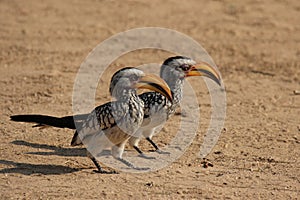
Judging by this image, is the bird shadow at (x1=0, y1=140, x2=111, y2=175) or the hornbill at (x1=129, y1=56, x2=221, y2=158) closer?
the bird shadow at (x1=0, y1=140, x2=111, y2=175)

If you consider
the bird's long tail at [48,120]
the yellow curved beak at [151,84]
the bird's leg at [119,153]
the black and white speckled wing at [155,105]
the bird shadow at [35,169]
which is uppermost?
the yellow curved beak at [151,84]

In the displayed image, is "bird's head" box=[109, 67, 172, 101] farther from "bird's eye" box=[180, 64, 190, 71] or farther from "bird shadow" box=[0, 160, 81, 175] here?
"bird shadow" box=[0, 160, 81, 175]

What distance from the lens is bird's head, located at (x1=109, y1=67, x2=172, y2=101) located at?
5.95m

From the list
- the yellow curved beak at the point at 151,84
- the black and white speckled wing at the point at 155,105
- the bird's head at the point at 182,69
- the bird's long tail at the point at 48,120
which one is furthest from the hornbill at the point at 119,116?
the bird's head at the point at 182,69

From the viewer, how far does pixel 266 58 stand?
382 inches

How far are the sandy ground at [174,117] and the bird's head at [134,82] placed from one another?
754mm

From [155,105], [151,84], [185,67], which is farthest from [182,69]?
[151,84]

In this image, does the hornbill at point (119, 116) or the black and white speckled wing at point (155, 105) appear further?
the black and white speckled wing at point (155, 105)

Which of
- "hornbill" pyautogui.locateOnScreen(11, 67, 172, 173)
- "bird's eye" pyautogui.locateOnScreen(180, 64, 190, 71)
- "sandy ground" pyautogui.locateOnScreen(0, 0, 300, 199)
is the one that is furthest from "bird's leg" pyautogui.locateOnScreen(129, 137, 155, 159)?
"bird's eye" pyautogui.locateOnScreen(180, 64, 190, 71)

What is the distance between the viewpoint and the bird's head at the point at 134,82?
5945 millimetres

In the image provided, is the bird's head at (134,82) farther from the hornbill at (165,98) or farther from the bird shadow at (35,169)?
the bird shadow at (35,169)

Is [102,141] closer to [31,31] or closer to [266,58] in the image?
[266,58]

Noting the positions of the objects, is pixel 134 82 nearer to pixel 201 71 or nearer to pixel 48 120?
pixel 48 120

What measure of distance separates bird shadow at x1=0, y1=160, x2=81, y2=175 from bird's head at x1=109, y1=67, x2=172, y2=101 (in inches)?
33.3
